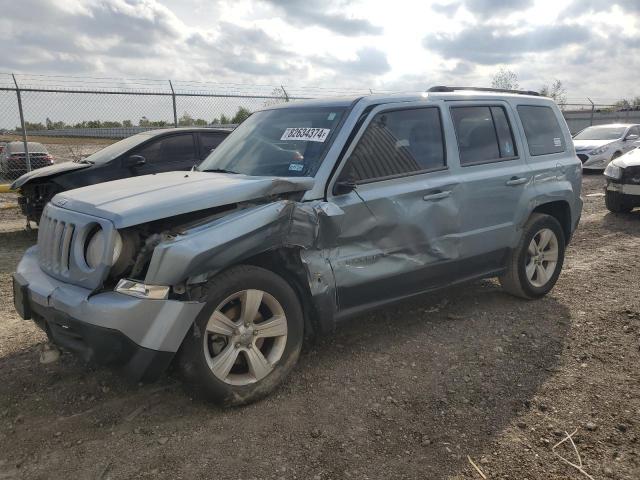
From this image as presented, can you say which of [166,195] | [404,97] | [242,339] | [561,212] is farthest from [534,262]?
[166,195]

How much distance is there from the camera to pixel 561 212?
520 centimetres

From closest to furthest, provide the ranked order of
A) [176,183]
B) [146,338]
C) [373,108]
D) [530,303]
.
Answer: [146,338], [176,183], [373,108], [530,303]

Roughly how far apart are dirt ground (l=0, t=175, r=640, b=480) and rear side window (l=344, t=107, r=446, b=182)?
1.31 meters

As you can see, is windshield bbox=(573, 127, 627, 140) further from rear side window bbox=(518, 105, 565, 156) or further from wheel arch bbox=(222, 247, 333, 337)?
wheel arch bbox=(222, 247, 333, 337)

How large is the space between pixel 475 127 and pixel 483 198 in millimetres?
593

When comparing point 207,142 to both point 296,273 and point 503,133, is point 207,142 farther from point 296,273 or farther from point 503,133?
point 296,273

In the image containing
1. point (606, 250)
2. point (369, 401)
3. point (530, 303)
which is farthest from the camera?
point (606, 250)

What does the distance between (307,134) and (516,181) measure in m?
1.95

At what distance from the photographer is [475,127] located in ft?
14.5

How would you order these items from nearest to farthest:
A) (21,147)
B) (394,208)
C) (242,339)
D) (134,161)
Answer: (242,339)
(394,208)
(134,161)
(21,147)

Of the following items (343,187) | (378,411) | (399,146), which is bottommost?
(378,411)

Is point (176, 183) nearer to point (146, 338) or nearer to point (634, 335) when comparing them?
point (146, 338)

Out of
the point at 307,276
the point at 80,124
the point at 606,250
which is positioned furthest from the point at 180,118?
the point at 307,276

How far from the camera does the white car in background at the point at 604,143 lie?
15086 millimetres
